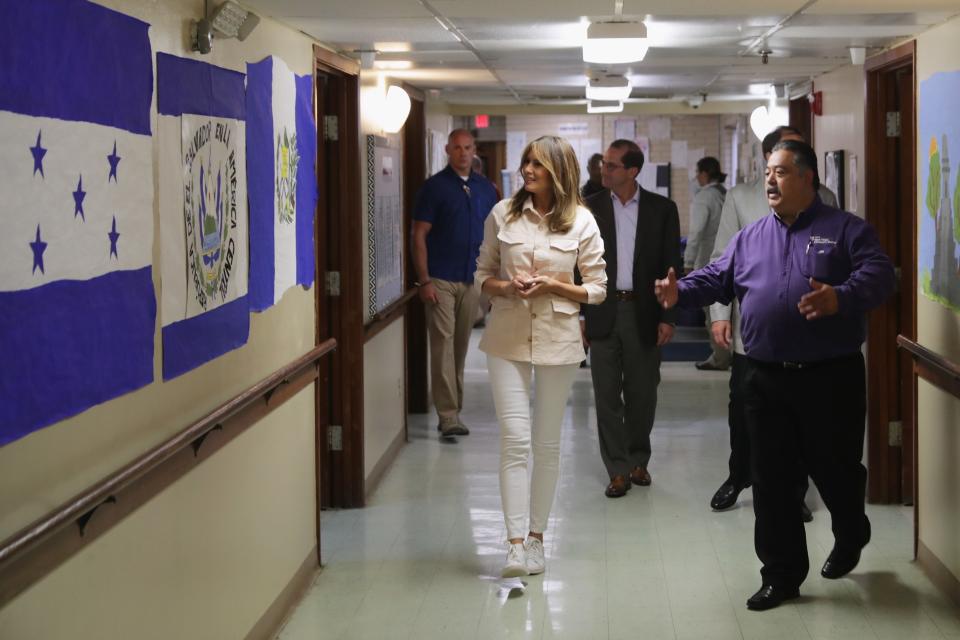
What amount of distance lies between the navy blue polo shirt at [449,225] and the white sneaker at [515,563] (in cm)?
293

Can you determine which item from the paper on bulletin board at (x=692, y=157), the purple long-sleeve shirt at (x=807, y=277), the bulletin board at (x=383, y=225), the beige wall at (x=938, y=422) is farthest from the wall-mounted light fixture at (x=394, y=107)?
the paper on bulletin board at (x=692, y=157)

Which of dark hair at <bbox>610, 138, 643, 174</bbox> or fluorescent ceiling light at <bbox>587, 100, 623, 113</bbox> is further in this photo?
fluorescent ceiling light at <bbox>587, 100, 623, 113</bbox>

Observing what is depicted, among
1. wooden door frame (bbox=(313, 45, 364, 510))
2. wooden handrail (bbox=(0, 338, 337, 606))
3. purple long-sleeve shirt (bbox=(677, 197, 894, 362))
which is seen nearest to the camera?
wooden handrail (bbox=(0, 338, 337, 606))

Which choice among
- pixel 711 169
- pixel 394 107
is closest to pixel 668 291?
pixel 394 107

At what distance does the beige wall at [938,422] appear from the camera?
14.4 ft

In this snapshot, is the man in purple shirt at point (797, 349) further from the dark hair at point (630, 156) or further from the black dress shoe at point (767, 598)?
the dark hair at point (630, 156)

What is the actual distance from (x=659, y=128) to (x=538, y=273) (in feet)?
37.1

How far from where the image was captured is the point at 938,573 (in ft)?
15.0

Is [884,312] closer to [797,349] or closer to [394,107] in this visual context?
[797,349]

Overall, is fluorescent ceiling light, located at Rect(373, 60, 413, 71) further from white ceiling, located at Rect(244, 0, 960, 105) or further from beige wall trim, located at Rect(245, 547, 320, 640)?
beige wall trim, located at Rect(245, 547, 320, 640)

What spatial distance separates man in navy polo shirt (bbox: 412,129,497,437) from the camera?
7.35m

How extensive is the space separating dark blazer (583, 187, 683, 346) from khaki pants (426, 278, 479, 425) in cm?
152

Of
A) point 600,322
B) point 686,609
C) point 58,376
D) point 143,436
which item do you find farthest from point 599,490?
point 58,376

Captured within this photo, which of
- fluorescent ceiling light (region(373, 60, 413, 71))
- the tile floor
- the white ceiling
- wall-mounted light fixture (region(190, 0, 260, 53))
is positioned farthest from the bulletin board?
wall-mounted light fixture (region(190, 0, 260, 53))
